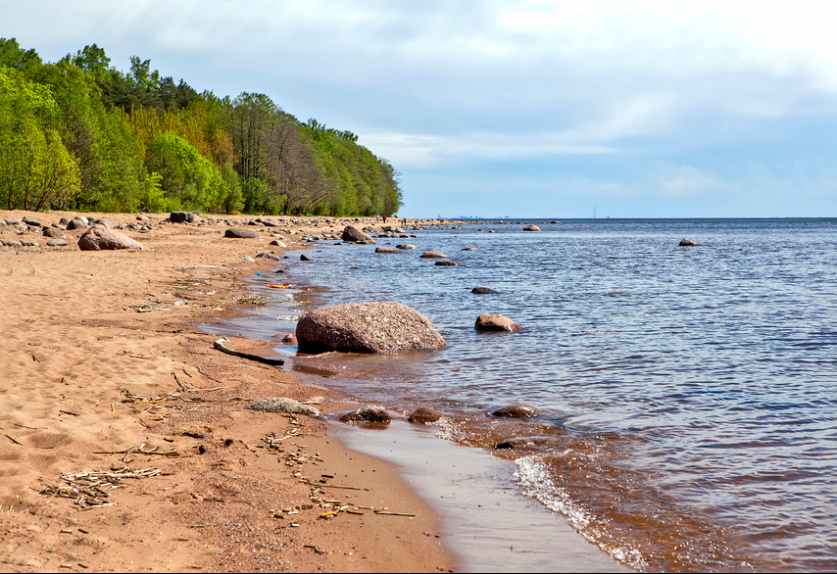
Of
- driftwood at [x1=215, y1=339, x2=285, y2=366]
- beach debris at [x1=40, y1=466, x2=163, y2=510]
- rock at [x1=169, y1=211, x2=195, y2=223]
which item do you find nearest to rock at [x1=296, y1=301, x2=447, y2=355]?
driftwood at [x1=215, y1=339, x2=285, y2=366]

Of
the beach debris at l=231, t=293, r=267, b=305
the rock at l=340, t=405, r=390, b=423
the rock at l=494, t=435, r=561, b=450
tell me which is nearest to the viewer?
the rock at l=494, t=435, r=561, b=450

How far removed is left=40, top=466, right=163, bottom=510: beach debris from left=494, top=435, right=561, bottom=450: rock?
3170 mm

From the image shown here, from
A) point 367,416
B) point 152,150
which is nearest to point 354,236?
point 152,150

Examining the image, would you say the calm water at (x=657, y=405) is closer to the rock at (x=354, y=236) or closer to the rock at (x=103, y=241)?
the rock at (x=103, y=241)

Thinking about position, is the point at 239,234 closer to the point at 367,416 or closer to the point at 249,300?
the point at 249,300

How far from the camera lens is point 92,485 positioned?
438 cm

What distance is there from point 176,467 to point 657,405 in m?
5.43

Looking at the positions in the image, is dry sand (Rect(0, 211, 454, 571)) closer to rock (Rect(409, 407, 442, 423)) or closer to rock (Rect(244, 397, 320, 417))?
rock (Rect(244, 397, 320, 417))

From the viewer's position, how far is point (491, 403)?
7.69 meters

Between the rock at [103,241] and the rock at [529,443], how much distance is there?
21099mm

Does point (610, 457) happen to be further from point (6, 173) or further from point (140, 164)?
point (140, 164)

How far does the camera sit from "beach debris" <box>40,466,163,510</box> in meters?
4.15

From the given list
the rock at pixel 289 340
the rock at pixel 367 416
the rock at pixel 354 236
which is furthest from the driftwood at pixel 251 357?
the rock at pixel 354 236

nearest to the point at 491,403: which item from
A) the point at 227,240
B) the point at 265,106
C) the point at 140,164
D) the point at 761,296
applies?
the point at 761,296
